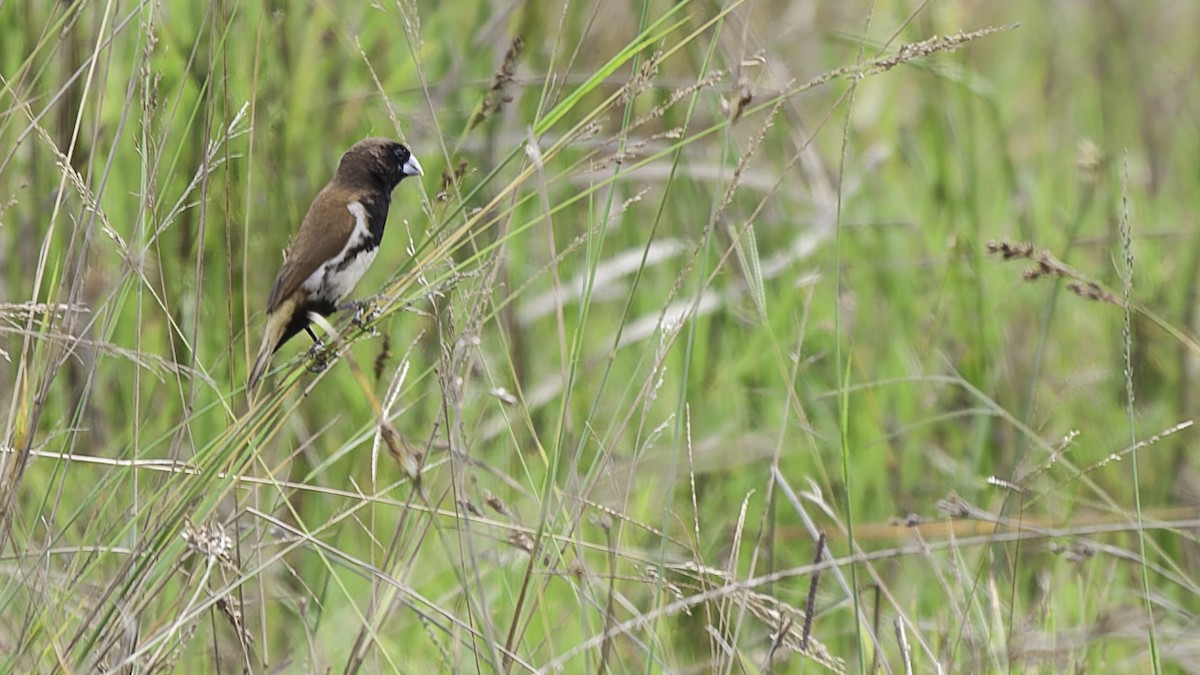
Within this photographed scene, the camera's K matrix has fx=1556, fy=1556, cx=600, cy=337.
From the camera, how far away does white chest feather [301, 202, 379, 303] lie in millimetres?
2840

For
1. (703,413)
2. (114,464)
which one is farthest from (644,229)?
(114,464)

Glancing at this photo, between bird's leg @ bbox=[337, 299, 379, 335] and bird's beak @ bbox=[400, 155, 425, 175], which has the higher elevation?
bird's beak @ bbox=[400, 155, 425, 175]

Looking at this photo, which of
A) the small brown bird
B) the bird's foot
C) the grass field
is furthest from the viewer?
the small brown bird

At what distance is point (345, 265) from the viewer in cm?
287

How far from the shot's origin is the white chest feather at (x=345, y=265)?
2840 millimetres

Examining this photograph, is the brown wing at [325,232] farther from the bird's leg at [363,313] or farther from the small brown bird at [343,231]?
the bird's leg at [363,313]

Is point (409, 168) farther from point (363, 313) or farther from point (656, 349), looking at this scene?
point (656, 349)

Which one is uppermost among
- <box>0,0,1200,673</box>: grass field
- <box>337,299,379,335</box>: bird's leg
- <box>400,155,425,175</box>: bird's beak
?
<box>400,155,425,175</box>: bird's beak

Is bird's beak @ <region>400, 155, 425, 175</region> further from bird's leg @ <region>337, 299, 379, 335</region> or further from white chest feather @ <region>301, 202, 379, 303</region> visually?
bird's leg @ <region>337, 299, 379, 335</region>

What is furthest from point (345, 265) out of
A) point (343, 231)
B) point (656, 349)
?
point (656, 349)

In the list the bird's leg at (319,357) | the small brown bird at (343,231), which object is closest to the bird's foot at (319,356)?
the bird's leg at (319,357)

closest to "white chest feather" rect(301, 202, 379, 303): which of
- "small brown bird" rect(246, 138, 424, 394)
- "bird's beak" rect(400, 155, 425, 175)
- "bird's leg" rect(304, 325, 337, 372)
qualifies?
"small brown bird" rect(246, 138, 424, 394)

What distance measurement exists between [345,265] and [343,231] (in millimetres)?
63

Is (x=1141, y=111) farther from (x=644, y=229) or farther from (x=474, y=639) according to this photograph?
(x=474, y=639)
